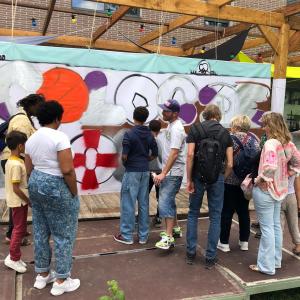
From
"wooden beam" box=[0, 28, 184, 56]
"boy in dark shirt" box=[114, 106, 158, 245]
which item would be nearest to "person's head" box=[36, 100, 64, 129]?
"boy in dark shirt" box=[114, 106, 158, 245]

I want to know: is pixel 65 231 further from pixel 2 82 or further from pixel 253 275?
pixel 2 82

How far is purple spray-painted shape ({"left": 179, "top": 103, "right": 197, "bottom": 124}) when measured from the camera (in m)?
5.90

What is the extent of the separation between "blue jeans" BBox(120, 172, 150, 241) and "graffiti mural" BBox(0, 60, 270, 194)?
43.4 inches

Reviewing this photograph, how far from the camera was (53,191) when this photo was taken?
3.03 meters

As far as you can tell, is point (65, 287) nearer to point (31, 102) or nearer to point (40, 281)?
point (40, 281)

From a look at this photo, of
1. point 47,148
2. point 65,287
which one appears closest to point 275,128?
point 47,148

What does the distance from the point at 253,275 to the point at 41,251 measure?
6.71 ft

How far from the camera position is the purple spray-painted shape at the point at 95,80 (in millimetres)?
5262

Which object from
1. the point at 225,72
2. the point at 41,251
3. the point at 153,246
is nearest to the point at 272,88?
the point at 225,72

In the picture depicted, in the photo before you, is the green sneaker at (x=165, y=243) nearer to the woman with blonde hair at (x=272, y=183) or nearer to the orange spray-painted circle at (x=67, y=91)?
the woman with blonde hair at (x=272, y=183)

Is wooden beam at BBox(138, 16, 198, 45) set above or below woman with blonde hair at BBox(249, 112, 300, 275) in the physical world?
above

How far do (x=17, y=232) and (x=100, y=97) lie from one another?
2406 millimetres

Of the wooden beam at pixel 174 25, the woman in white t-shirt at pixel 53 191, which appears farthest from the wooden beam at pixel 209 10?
the woman in white t-shirt at pixel 53 191

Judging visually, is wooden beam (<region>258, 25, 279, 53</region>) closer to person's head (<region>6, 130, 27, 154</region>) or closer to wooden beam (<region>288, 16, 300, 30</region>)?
wooden beam (<region>288, 16, 300, 30</region>)
